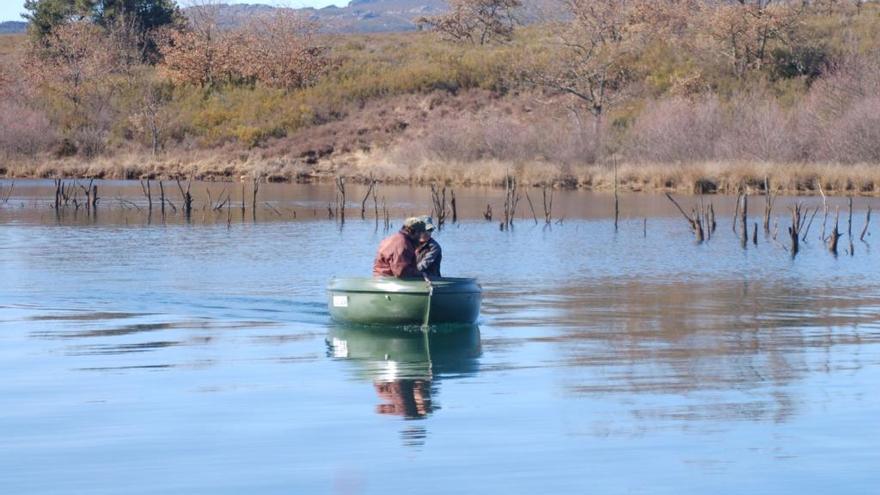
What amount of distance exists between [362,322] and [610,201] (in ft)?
96.3

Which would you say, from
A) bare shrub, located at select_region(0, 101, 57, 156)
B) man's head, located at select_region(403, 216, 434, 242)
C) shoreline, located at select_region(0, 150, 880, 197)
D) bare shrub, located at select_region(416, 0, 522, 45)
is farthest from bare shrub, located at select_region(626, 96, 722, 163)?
man's head, located at select_region(403, 216, 434, 242)

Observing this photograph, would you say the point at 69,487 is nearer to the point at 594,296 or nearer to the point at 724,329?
the point at 724,329

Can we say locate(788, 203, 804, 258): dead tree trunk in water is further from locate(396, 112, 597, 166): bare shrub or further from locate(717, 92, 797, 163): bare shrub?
locate(396, 112, 597, 166): bare shrub

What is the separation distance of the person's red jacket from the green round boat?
15 cm

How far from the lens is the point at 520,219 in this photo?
130 feet

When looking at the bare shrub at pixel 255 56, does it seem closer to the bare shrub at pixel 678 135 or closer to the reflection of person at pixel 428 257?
the bare shrub at pixel 678 135

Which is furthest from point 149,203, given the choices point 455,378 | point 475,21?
point 475,21

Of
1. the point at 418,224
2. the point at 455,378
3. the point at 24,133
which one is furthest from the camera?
the point at 24,133

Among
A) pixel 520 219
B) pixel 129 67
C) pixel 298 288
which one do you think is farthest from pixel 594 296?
pixel 129 67

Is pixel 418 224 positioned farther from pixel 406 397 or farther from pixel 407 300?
pixel 406 397

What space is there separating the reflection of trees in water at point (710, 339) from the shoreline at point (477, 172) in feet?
61.7

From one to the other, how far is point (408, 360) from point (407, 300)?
1573 millimetres

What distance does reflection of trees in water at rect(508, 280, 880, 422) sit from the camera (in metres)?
13.7

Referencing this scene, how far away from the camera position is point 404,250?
694 inches
